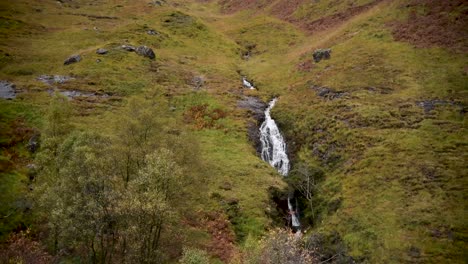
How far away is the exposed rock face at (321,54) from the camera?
93.3 metres

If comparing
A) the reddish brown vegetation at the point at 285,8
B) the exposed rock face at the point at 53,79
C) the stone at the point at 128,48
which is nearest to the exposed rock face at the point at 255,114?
the stone at the point at 128,48

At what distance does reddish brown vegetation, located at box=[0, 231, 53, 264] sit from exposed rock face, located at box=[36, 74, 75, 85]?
44769mm

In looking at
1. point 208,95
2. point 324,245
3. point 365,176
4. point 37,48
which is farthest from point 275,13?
point 324,245

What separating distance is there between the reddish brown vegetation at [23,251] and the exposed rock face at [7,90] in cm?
3614

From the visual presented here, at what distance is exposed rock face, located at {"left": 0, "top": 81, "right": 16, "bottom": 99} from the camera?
70.2m

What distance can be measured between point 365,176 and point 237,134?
1003 inches

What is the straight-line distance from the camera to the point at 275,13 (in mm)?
142125

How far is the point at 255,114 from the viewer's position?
80125 mm

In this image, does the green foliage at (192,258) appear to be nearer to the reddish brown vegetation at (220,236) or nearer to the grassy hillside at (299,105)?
the grassy hillside at (299,105)

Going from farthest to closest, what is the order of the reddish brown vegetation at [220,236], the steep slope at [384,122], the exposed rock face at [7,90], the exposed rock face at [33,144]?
the exposed rock face at [7,90] < the exposed rock face at [33,144] < the reddish brown vegetation at [220,236] < the steep slope at [384,122]

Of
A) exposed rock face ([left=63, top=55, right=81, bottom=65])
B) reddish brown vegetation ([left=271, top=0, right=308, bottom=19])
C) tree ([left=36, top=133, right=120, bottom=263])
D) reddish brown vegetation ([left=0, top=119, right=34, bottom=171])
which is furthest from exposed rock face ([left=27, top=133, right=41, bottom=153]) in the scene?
reddish brown vegetation ([left=271, top=0, right=308, bottom=19])

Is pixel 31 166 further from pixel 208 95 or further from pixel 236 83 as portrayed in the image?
pixel 236 83

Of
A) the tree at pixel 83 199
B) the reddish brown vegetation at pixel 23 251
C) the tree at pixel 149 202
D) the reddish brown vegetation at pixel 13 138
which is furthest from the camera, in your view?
the reddish brown vegetation at pixel 13 138

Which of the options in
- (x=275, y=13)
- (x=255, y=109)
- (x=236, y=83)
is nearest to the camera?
(x=255, y=109)
